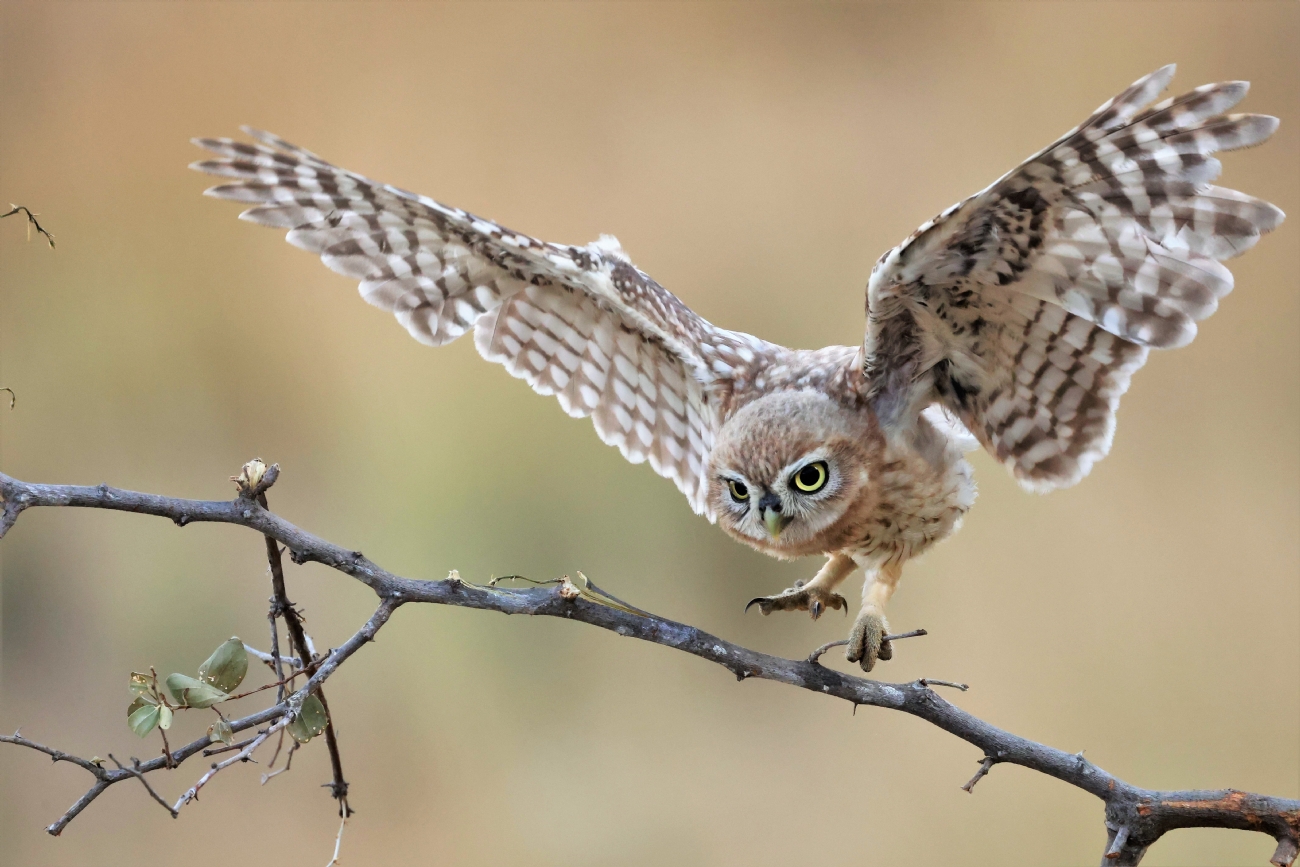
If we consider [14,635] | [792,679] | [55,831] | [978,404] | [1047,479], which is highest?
[978,404]

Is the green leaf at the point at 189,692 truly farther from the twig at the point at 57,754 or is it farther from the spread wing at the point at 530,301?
the spread wing at the point at 530,301

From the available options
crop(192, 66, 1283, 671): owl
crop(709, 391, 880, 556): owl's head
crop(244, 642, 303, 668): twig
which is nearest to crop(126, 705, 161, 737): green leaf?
crop(244, 642, 303, 668): twig

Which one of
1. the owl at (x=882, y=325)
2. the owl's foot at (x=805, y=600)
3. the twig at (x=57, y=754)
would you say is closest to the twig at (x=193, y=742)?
the twig at (x=57, y=754)

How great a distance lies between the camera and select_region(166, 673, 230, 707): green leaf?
1.15 m

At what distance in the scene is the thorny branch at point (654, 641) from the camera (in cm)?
110

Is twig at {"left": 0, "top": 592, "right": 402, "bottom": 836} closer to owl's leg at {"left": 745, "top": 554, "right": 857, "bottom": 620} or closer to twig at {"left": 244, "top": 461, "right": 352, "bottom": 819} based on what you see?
twig at {"left": 244, "top": 461, "right": 352, "bottom": 819}

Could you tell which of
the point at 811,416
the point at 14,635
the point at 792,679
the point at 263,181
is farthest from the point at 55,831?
the point at 14,635

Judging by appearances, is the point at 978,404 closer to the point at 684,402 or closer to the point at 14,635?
the point at 684,402

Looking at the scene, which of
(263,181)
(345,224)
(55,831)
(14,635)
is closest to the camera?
(55,831)

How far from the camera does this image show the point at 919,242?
1.42 m

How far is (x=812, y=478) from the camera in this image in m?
1.62

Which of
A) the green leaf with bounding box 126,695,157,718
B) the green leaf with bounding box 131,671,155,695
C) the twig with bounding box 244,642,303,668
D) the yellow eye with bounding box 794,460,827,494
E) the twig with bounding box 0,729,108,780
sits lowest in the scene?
the twig with bounding box 0,729,108,780

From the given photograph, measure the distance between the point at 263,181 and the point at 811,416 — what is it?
0.95 meters

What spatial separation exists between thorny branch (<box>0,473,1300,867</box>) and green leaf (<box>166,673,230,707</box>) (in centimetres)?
5
